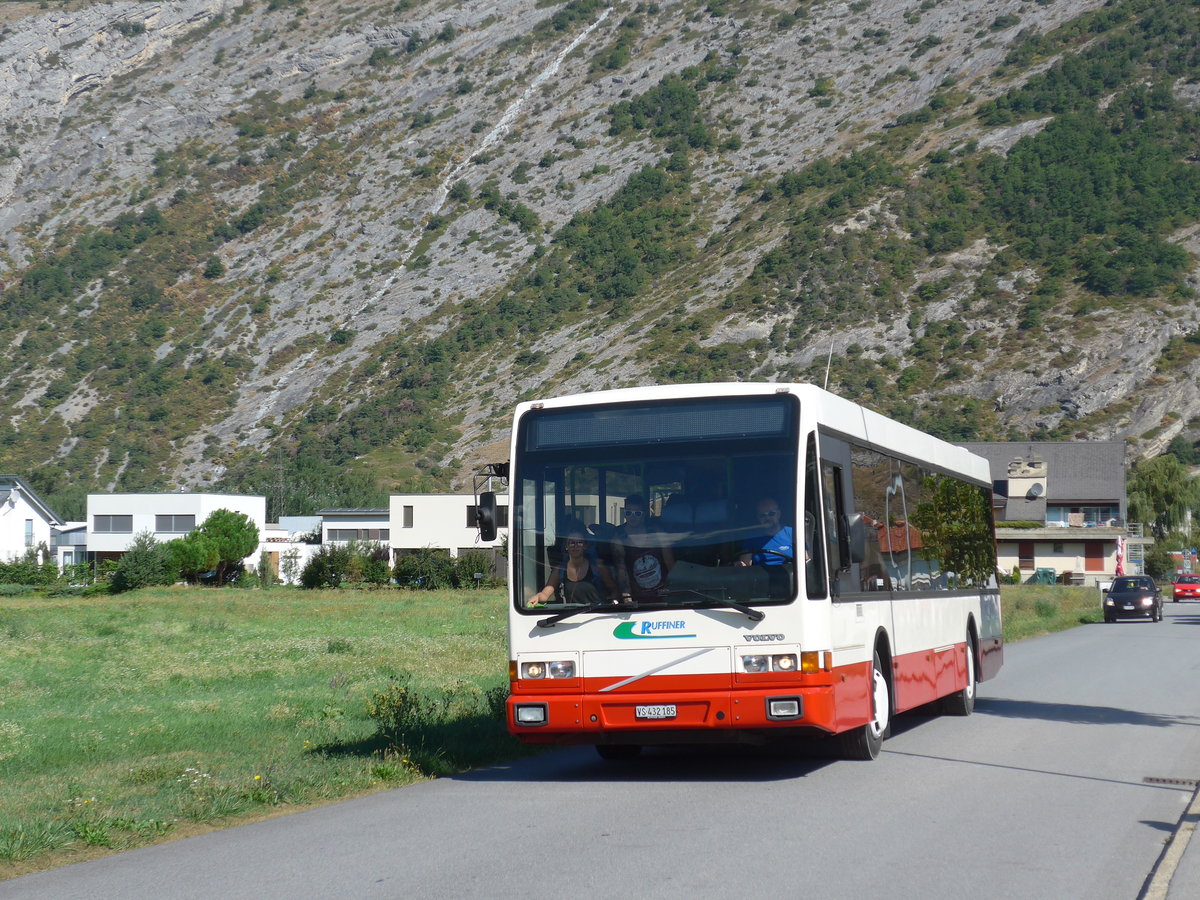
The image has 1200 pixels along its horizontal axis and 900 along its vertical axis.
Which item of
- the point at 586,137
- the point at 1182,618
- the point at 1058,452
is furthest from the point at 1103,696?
the point at 586,137

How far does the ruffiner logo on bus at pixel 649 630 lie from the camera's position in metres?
10.6

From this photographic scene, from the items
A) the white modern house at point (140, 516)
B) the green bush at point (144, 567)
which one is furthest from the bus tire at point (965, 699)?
the white modern house at point (140, 516)

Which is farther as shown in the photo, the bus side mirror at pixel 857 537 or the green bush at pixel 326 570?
the green bush at pixel 326 570

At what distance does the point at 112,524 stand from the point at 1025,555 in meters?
59.2

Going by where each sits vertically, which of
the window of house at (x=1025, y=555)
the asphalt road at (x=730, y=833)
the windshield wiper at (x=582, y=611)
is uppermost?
the window of house at (x=1025, y=555)

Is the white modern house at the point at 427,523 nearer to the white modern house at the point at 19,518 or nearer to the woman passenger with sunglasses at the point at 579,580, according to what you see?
the white modern house at the point at 19,518

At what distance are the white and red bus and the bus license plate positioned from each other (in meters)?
0.01

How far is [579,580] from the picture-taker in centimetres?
1091

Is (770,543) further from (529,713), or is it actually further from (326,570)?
(326,570)

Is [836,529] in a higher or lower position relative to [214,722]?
higher

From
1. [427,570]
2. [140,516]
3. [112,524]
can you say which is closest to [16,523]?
[112,524]

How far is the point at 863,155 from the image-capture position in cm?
12600

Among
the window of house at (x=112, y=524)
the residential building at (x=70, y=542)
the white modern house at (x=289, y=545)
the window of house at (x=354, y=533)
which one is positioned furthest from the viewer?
the window of house at (x=354, y=533)

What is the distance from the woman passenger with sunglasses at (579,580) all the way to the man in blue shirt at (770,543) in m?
1.06
